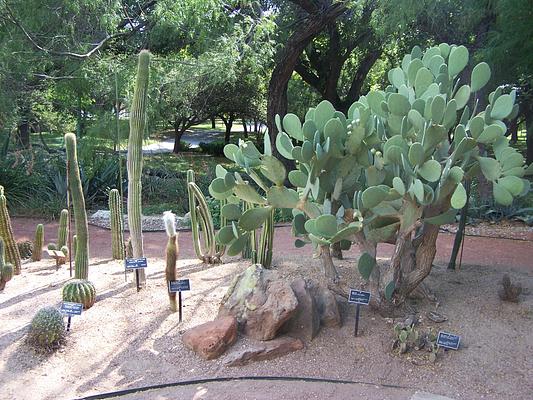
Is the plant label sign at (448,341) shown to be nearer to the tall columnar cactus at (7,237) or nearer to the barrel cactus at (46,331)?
the barrel cactus at (46,331)

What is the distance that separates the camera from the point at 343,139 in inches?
164

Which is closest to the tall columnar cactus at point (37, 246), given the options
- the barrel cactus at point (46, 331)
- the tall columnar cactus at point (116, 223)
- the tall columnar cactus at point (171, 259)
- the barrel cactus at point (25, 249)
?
the barrel cactus at point (25, 249)

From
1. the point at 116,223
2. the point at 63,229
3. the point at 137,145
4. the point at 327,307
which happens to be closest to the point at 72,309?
the point at 137,145

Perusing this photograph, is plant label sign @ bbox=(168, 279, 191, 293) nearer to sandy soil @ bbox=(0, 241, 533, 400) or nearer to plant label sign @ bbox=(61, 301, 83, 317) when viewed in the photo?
sandy soil @ bbox=(0, 241, 533, 400)

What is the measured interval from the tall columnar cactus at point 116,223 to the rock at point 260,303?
2589 mm

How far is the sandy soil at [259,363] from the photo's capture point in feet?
11.9

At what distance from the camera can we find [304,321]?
4.21 meters

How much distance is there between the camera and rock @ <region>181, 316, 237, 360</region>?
3988mm

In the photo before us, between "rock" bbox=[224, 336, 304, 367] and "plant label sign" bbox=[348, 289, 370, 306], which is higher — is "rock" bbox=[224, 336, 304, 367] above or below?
below

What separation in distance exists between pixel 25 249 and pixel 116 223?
4.34 feet

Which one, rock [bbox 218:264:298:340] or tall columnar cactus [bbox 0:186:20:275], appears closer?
rock [bbox 218:264:298:340]

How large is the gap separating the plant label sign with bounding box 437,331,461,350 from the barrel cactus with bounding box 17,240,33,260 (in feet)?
16.9

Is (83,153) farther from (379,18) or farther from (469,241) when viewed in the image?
(469,241)

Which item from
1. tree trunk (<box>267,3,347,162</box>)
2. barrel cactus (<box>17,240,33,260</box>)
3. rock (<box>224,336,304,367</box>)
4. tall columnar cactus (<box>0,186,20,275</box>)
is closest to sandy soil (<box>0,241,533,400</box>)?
rock (<box>224,336,304,367</box>)
